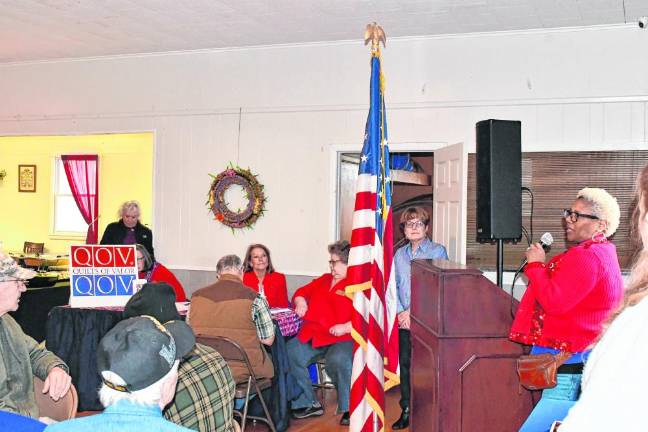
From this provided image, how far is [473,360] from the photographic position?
334cm

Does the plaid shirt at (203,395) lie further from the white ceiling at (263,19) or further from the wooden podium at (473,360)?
the white ceiling at (263,19)

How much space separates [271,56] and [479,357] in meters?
4.49

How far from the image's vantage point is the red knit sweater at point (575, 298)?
309cm

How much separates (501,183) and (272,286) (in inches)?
93.7

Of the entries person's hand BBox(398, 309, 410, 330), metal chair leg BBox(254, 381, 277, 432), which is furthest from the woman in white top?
person's hand BBox(398, 309, 410, 330)

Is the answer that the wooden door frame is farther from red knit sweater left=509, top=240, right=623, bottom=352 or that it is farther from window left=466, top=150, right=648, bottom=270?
red knit sweater left=509, top=240, right=623, bottom=352

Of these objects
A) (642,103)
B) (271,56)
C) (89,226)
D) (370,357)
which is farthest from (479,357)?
(89,226)

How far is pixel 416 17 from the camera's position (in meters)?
5.96

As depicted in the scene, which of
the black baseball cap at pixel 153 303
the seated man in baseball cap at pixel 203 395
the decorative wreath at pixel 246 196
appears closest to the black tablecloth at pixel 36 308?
the decorative wreath at pixel 246 196

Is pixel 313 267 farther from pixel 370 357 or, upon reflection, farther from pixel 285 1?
pixel 370 357

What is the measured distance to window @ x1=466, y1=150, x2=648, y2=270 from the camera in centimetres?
604

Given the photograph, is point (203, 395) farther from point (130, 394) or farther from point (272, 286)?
point (272, 286)

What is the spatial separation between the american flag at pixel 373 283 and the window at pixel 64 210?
7733 millimetres

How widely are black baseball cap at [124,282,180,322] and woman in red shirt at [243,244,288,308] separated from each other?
2.73 metres
